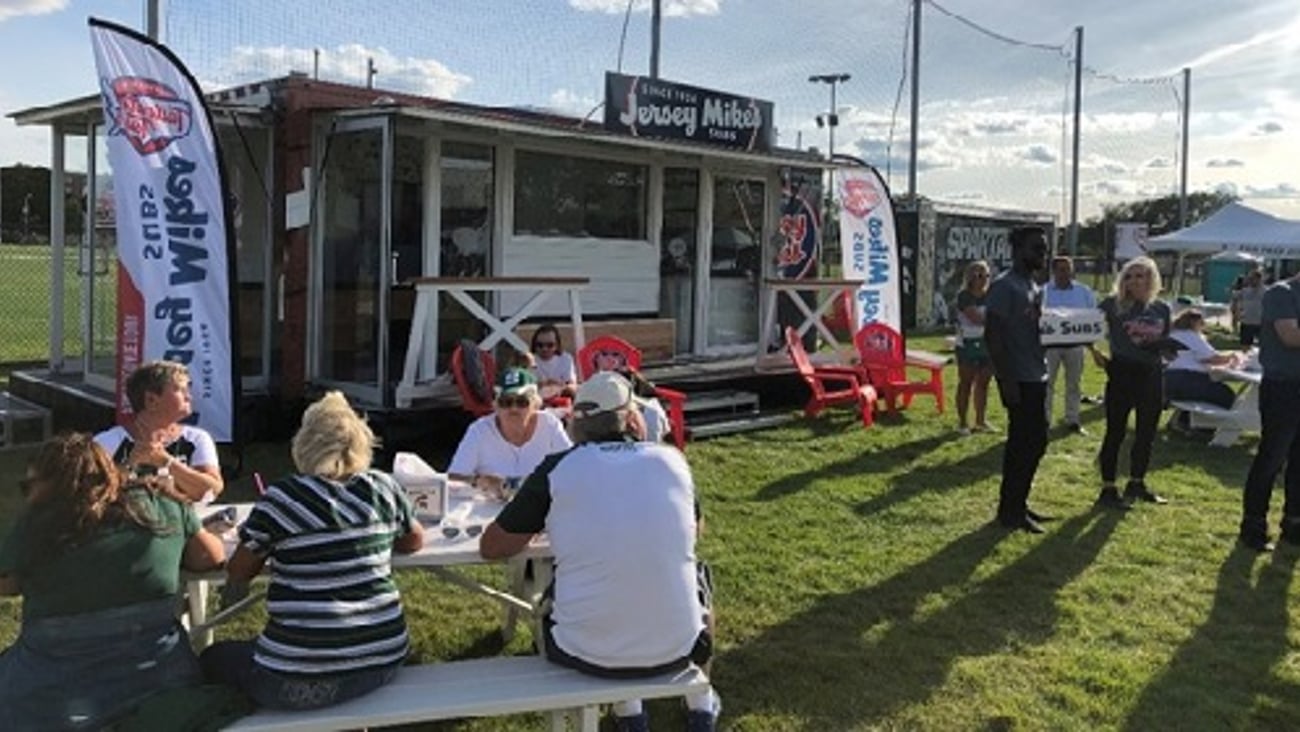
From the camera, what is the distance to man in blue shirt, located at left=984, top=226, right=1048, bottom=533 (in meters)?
5.93

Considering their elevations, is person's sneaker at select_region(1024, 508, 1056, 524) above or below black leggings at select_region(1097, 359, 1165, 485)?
below

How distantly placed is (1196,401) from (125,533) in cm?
848

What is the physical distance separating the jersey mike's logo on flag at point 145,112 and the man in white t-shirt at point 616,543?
433cm

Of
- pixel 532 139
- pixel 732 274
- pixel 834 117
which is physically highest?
pixel 834 117

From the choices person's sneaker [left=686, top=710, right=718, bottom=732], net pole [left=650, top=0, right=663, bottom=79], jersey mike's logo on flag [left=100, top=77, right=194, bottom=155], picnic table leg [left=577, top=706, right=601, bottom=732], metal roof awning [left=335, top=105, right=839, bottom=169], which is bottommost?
person's sneaker [left=686, top=710, right=718, bottom=732]

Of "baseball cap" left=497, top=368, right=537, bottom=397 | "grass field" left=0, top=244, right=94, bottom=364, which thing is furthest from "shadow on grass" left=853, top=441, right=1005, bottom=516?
"grass field" left=0, top=244, right=94, bottom=364

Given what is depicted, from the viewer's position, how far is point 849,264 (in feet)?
36.7

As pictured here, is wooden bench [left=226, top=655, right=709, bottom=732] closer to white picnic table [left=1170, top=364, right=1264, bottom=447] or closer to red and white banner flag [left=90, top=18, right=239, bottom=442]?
red and white banner flag [left=90, top=18, right=239, bottom=442]

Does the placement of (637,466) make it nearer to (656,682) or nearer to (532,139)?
(656,682)

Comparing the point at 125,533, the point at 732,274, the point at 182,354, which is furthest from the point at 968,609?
the point at 732,274

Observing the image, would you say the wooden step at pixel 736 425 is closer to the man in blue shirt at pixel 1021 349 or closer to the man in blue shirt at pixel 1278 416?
the man in blue shirt at pixel 1021 349

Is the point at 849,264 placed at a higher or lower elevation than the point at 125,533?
higher

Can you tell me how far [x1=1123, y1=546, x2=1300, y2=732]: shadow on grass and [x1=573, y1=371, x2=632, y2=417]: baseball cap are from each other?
2073 mm

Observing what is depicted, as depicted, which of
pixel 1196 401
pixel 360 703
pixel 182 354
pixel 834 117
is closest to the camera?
pixel 360 703
